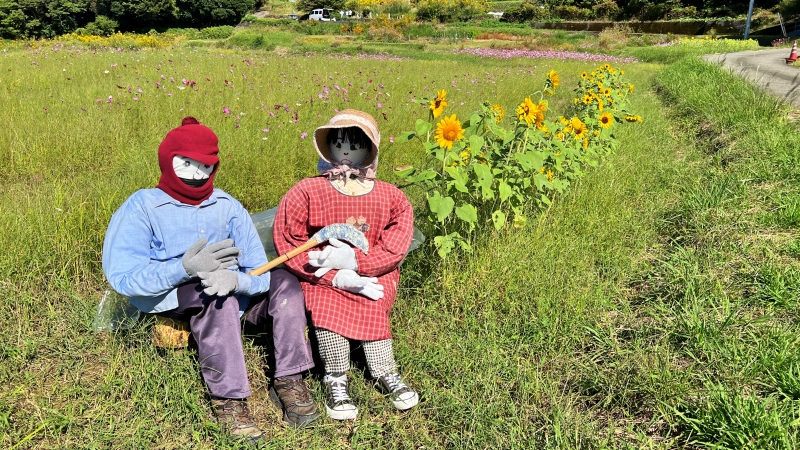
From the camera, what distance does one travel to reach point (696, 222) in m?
3.01

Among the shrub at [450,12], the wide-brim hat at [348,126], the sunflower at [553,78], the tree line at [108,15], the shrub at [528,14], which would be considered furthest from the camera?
the shrub at [450,12]

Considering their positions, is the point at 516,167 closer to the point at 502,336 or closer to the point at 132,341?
the point at 502,336

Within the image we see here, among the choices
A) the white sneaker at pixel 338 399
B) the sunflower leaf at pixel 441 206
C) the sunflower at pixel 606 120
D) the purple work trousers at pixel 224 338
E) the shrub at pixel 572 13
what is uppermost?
the shrub at pixel 572 13

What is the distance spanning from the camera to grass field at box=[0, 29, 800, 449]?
1629mm

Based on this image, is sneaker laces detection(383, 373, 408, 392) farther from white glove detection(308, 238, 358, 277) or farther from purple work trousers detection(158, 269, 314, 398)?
white glove detection(308, 238, 358, 277)

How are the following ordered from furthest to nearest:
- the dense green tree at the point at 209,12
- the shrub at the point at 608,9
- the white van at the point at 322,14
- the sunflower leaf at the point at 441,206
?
the white van at the point at 322,14
the dense green tree at the point at 209,12
the shrub at the point at 608,9
the sunflower leaf at the point at 441,206

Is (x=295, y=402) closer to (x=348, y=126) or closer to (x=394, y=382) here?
(x=394, y=382)

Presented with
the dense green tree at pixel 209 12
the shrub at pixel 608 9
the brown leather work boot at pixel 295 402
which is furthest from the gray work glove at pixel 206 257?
the dense green tree at pixel 209 12

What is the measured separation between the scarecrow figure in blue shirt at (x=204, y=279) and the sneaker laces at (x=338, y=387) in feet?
0.31

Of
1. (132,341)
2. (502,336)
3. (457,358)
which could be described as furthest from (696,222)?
(132,341)

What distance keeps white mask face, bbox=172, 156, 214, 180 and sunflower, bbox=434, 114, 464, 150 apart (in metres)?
1.07

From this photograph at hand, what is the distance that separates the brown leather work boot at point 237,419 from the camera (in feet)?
5.44

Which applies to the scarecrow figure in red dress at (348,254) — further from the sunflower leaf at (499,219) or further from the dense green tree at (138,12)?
the dense green tree at (138,12)

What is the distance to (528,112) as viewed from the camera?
2604 mm
